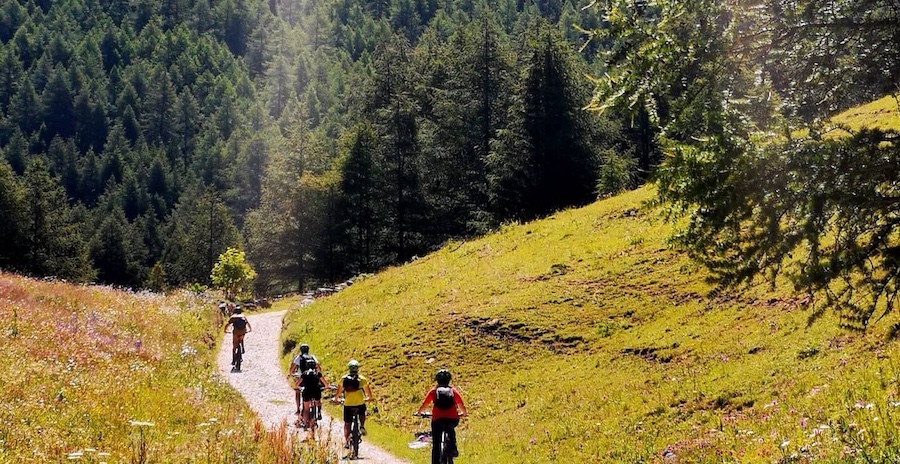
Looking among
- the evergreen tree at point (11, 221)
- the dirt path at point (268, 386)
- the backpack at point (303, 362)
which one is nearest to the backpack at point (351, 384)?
the dirt path at point (268, 386)

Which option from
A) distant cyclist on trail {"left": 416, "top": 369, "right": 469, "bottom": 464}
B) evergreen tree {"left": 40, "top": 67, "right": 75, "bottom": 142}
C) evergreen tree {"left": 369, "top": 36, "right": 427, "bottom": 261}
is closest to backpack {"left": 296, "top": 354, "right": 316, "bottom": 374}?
distant cyclist on trail {"left": 416, "top": 369, "right": 469, "bottom": 464}

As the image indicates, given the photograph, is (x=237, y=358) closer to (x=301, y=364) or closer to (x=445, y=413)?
(x=301, y=364)

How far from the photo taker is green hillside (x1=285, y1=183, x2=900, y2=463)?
11.1 meters

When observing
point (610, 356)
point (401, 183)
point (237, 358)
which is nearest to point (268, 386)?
point (237, 358)

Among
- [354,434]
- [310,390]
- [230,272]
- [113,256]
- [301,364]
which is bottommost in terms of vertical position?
[354,434]

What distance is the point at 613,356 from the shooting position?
706 inches

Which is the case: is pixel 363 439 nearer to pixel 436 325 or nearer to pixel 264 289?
pixel 436 325

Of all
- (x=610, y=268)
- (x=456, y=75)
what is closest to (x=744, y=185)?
(x=610, y=268)

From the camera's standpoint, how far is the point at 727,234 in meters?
9.20

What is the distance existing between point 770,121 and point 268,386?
18997mm

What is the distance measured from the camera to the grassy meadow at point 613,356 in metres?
11.0

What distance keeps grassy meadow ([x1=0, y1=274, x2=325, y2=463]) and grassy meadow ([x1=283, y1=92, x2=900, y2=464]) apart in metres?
5.24

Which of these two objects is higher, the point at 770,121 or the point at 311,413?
the point at 770,121

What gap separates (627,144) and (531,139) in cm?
2029
